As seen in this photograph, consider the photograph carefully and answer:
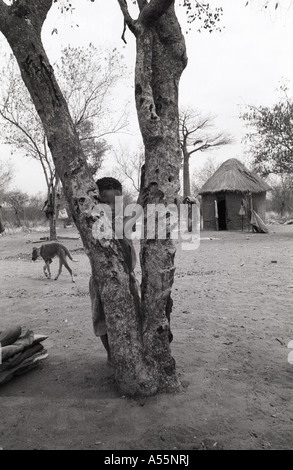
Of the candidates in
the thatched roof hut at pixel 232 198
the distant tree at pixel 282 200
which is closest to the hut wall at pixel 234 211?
the thatched roof hut at pixel 232 198

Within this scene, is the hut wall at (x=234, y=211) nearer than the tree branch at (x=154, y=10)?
No

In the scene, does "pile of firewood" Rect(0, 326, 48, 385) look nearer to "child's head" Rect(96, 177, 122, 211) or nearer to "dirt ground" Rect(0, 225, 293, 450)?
"dirt ground" Rect(0, 225, 293, 450)

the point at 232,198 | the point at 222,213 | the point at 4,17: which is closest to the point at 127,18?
the point at 4,17

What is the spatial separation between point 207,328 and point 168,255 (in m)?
1.91

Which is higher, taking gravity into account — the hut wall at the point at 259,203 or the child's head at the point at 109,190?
the hut wall at the point at 259,203

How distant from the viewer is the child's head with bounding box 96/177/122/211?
300cm

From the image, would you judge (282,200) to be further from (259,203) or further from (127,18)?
(127,18)

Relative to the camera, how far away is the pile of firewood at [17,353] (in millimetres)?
2891

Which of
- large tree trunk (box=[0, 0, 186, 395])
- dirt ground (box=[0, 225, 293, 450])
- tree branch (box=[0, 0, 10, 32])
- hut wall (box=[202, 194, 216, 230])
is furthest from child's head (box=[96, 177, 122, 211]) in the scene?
hut wall (box=[202, 194, 216, 230])

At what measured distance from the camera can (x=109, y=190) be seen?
3.04m

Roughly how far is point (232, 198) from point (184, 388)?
20.7 metres

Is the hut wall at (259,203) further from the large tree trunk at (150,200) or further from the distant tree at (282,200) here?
the large tree trunk at (150,200)

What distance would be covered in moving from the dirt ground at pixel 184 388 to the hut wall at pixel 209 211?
18446mm
